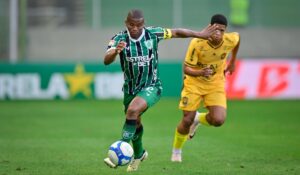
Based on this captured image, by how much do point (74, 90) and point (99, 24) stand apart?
158 inches

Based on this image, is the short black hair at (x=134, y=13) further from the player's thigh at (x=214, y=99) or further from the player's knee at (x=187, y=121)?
the player's thigh at (x=214, y=99)

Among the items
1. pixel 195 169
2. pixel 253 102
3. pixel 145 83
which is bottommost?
pixel 253 102

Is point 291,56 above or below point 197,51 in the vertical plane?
below

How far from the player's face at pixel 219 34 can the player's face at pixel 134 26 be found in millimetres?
1682

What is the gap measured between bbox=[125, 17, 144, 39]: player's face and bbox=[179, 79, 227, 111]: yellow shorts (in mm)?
2017

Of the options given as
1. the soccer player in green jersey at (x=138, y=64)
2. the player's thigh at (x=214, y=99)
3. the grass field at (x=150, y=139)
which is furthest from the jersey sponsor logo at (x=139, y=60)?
the player's thigh at (x=214, y=99)

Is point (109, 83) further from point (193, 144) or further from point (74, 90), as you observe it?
point (193, 144)

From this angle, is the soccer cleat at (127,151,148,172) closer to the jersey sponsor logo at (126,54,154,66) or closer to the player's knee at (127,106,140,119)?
the player's knee at (127,106,140,119)

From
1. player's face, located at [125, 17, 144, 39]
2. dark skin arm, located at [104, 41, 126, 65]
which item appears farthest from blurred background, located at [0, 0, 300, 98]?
dark skin arm, located at [104, 41, 126, 65]

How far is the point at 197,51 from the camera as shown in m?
12.0

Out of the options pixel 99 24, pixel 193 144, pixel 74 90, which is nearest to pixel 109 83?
pixel 74 90

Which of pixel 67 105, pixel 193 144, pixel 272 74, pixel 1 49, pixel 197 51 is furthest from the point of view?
pixel 1 49

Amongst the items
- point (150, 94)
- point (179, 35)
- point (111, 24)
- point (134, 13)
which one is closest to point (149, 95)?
point (150, 94)

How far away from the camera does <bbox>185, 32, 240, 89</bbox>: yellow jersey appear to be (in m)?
12.0
